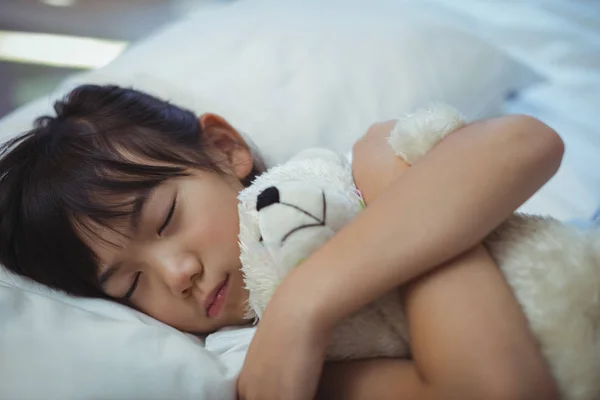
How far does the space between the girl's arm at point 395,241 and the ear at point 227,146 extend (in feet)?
1.09

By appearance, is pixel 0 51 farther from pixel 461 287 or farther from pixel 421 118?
pixel 461 287

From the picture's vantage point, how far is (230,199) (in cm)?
78

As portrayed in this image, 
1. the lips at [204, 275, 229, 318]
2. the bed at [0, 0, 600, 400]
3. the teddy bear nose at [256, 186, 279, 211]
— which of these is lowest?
the lips at [204, 275, 229, 318]

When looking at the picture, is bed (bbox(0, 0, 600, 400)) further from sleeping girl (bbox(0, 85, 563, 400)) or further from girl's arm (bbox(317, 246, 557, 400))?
girl's arm (bbox(317, 246, 557, 400))

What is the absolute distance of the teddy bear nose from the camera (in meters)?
0.62

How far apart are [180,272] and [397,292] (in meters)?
0.28

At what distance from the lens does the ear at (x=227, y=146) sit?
2.89 ft

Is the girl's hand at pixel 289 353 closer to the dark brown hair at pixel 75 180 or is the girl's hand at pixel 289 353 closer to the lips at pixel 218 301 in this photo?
the lips at pixel 218 301

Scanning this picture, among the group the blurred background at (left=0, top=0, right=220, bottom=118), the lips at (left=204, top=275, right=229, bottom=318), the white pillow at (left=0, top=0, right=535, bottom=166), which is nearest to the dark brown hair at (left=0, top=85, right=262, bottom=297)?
the lips at (left=204, top=275, right=229, bottom=318)

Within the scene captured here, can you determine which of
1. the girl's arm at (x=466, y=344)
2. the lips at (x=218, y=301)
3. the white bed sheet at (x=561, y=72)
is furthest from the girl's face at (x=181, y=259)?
the white bed sheet at (x=561, y=72)

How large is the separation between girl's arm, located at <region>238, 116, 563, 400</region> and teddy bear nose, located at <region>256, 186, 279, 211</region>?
0.08 meters

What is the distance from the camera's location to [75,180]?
0.76 meters

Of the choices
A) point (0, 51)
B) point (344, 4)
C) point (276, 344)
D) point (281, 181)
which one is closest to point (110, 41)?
point (0, 51)

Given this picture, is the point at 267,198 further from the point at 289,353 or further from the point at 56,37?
the point at 56,37
